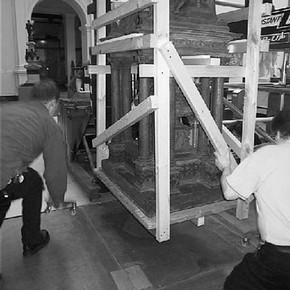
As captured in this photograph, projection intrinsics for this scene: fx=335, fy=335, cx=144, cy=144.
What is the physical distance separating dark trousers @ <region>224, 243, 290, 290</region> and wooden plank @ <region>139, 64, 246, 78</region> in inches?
61.8

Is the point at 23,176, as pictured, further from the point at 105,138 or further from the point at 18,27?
the point at 18,27

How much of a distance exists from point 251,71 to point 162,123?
3.70 ft

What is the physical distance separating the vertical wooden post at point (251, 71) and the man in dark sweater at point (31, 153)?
1812 millimetres

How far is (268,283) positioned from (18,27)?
507 inches

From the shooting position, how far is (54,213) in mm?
4062

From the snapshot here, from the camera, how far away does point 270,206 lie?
6.48ft

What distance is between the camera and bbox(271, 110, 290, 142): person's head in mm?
2047

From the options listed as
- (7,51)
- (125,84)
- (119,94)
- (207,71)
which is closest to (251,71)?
(207,71)

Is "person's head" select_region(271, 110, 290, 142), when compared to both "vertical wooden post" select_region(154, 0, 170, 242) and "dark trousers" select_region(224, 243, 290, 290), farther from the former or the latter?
"vertical wooden post" select_region(154, 0, 170, 242)

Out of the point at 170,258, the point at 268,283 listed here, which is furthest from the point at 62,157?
the point at 268,283

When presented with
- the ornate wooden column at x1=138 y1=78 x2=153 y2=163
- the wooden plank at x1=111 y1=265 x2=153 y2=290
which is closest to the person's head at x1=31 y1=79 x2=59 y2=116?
the ornate wooden column at x1=138 y1=78 x2=153 y2=163

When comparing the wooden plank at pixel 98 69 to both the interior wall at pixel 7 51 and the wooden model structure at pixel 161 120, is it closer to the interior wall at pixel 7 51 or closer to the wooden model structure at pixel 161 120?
the wooden model structure at pixel 161 120

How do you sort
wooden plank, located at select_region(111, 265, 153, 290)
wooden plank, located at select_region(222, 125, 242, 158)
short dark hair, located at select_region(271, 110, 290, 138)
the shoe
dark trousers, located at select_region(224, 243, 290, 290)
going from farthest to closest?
wooden plank, located at select_region(222, 125, 242, 158) → the shoe → wooden plank, located at select_region(111, 265, 153, 290) → short dark hair, located at select_region(271, 110, 290, 138) → dark trousers, located at select_region(224, 243, 290, 290)

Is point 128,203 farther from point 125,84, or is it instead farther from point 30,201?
point 125,84
